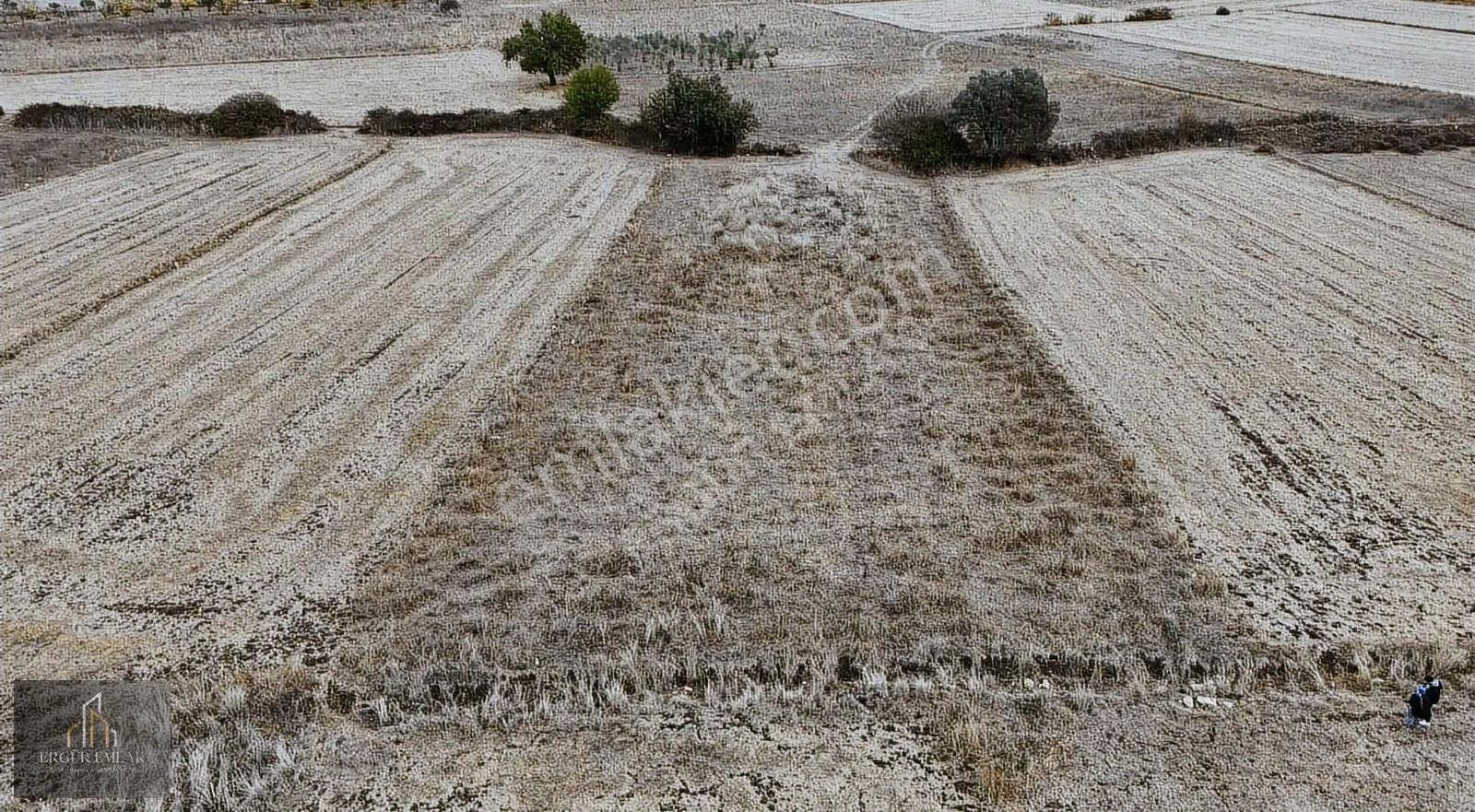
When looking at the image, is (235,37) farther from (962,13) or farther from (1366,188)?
(1366,188)

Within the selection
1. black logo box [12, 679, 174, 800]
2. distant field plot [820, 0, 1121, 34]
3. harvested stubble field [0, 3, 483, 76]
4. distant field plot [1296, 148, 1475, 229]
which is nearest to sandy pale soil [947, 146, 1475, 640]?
distant field plot [1296, 148, 1475, 229]

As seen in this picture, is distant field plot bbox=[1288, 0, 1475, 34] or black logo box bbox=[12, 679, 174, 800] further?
distant field plot bbox=[1288, 0, 1475, 34]

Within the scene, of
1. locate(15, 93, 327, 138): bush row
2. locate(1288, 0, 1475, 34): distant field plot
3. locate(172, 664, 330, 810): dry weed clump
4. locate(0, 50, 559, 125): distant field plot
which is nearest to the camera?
locate(172, 664, 330, 810): dry weed clump

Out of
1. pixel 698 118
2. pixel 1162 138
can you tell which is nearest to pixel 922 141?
pixel 698 118

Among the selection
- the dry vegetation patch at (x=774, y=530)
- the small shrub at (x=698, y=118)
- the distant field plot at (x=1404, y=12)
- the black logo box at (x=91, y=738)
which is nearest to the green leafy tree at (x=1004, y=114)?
the small shrub at (x=698, y=118)

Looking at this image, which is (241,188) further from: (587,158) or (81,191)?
(587,158)

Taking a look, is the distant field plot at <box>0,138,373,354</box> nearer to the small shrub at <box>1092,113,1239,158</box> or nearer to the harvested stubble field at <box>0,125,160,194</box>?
the harvested stubble field at <box>0,125,160,194</box>

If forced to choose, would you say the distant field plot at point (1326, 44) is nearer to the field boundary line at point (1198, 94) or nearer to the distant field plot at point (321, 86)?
the field boundary line at point (1198, 94)

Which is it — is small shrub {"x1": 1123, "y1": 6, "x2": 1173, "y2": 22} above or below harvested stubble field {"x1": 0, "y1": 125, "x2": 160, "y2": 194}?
above
